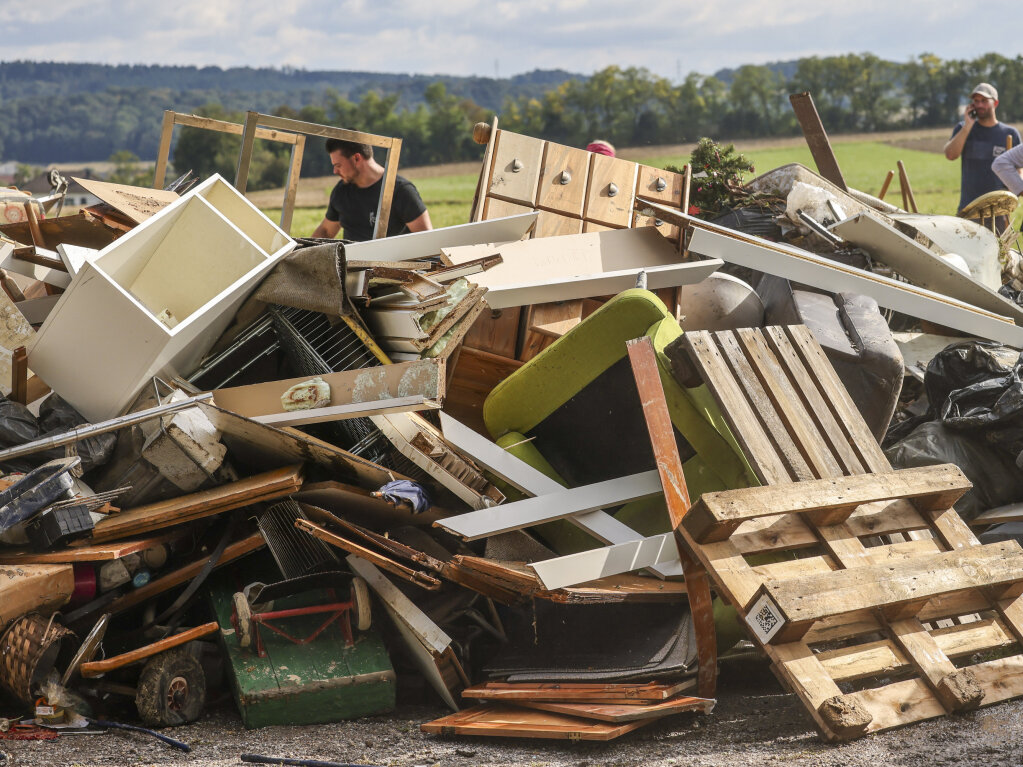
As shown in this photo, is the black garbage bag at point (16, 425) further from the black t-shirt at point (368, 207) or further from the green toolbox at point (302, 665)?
the black t-shirt at point (368, 207)

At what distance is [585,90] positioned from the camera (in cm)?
5641

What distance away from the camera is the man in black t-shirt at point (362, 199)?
593 cm

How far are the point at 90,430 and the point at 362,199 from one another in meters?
2.98

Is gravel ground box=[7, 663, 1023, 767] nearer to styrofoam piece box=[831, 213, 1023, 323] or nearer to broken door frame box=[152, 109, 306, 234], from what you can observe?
styrofoam piece box=[831, 213, 1023, 323]

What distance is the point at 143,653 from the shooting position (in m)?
3.19

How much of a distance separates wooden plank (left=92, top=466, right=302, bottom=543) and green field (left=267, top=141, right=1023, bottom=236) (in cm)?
1382

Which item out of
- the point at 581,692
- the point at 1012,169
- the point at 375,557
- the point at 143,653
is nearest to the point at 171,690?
the point at 143,653

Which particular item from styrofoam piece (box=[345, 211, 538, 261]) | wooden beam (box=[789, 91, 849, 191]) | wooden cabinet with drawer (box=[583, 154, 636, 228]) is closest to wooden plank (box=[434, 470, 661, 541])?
styrofoam piece (box=[345, 211, 538, 261])

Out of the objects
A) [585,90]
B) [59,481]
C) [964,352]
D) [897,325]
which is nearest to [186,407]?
[59,481]

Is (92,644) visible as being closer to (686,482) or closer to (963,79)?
(686,482)

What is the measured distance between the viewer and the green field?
20516 millimetres

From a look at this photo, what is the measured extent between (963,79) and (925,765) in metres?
56.3

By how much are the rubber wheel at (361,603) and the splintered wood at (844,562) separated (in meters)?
1.18

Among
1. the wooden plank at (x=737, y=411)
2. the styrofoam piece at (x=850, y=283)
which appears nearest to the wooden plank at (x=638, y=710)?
the wooden plank at (x=737, y=411)
